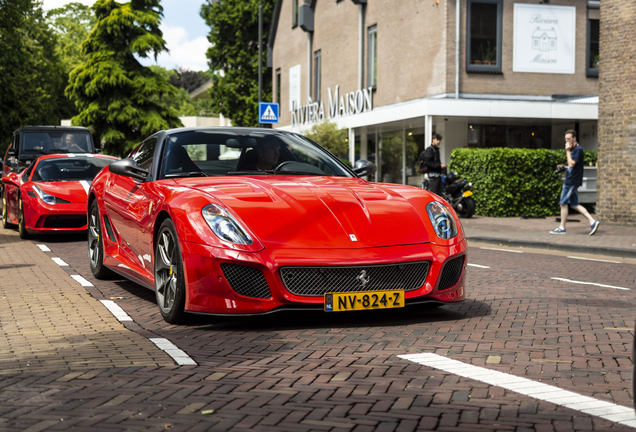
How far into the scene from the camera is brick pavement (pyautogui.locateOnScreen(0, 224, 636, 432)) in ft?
11.2

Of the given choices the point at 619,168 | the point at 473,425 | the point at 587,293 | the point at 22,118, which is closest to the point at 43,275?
the point at 587,293

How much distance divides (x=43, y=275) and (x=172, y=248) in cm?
372

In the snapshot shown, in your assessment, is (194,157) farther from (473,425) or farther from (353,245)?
(473,425)

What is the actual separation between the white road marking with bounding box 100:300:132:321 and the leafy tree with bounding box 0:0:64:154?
75.4ft

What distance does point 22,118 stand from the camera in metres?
46.5

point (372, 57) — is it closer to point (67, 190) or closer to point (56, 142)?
point (56, 142)

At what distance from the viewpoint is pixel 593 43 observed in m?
24.8

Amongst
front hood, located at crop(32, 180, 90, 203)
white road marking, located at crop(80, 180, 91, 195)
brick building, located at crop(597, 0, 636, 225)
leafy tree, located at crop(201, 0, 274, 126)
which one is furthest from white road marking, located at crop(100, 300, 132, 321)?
leafy tree, located at crop(201, 0, 274, 126)

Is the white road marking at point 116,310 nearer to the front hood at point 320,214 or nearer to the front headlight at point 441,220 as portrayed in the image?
the front hood at point 320,214

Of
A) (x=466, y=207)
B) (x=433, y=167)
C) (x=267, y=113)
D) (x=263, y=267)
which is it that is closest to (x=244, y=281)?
(x=263, y=267)

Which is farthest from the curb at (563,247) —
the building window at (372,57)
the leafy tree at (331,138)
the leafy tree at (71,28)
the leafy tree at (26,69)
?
the leafy tree at (71,28)

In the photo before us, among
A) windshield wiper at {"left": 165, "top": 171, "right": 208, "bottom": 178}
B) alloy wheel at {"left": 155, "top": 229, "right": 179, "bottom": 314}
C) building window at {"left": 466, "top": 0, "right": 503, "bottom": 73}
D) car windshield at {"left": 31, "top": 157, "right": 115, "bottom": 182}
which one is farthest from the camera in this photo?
building window at {"left": 466, "top": 0, "right": 503, "bottom": 73}

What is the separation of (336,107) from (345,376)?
2746 centimetres

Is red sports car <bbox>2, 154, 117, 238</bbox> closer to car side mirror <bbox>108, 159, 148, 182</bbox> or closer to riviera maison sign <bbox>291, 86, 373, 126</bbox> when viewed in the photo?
car side mirror <bbox>108, 159, 148, 182</bbox>
